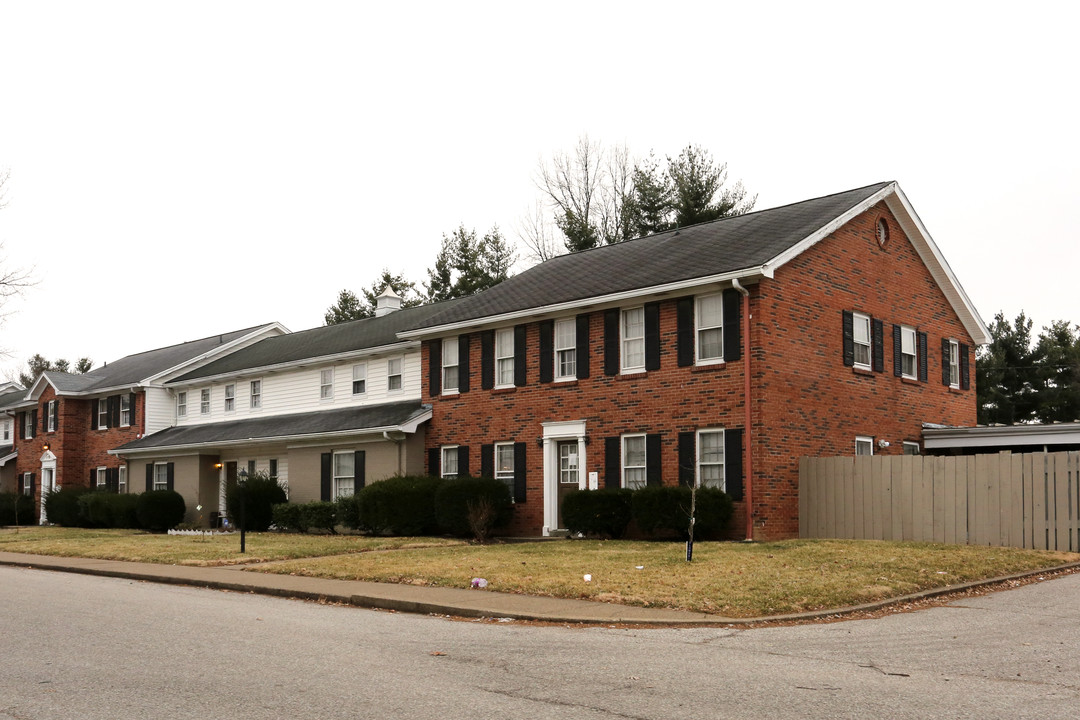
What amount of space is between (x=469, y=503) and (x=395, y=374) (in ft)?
24.6

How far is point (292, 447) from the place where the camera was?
32031 millimetres

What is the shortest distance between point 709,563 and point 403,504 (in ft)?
37.7

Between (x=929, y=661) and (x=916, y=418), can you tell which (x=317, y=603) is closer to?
(x=929, y=661)

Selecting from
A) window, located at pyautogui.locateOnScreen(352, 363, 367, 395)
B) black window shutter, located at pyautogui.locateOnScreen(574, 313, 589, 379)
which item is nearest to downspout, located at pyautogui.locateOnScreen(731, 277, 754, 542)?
black window shutter, located at pyautogui.locateOnScreen(574, 313, 589, 379)

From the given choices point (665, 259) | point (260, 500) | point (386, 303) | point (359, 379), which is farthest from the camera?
point (386, 303)

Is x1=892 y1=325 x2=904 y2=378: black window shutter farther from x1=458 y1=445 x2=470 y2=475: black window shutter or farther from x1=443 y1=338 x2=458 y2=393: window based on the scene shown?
x1=443 y1=338 x2=458 y2=393: window

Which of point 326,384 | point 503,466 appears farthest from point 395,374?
point 503,466

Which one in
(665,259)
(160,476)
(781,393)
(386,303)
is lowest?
(160,476)

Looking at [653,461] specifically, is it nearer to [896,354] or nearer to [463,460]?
[463,460]

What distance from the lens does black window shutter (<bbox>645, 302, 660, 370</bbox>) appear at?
23234mm

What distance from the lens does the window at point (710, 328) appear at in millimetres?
22266

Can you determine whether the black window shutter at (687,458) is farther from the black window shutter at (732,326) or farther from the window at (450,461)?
the window at (450,461)

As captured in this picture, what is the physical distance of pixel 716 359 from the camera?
22.2 metres

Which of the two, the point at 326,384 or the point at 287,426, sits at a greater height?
the point at 326,384
